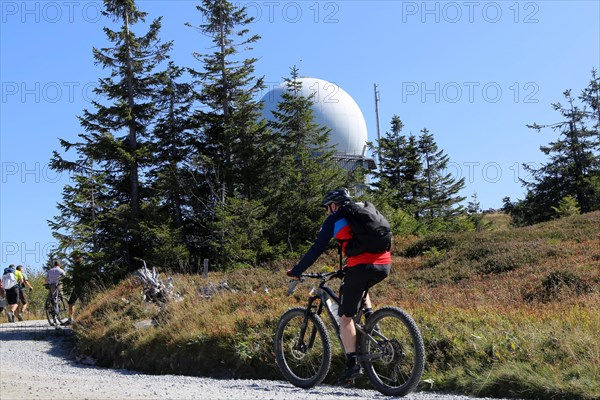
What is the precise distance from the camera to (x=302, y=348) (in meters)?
7.02

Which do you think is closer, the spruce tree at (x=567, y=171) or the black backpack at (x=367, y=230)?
the black backpack at (x=367, y=230)

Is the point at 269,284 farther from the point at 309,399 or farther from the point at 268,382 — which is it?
the point at 309,399

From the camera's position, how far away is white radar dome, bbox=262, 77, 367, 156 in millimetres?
37500

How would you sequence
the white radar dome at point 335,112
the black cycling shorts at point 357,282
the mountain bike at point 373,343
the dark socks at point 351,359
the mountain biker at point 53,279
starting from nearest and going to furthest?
the mountain bike at point 373,343
the black cycling shorts at point 357,282
the dark socks at point 351,359
the mountain biker at point 53,279
the white radar dome at point 335,112

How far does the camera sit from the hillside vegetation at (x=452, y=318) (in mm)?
6414

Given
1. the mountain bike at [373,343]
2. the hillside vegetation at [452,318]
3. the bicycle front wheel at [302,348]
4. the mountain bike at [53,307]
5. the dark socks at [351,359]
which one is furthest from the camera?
the mountain bike at [53,307]

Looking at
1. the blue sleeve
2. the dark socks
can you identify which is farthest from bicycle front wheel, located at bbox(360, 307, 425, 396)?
the blue sleeve

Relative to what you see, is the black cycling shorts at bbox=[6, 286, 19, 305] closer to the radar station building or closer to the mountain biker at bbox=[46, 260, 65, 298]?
the mountain biker at bbox=[46, 260, 65, 298]

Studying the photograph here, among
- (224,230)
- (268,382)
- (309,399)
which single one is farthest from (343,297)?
(224,230)

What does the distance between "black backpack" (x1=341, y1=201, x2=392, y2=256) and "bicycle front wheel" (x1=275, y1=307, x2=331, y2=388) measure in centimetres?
125

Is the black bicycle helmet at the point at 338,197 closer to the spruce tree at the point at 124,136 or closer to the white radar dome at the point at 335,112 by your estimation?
the spruce tree at the point at 124,136

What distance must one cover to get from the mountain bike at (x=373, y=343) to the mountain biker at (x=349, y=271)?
0.35ft

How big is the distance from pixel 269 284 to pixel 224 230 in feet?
23.6

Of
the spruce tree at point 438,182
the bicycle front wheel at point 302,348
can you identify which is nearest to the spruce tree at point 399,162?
the spruce tree at point 438,182
